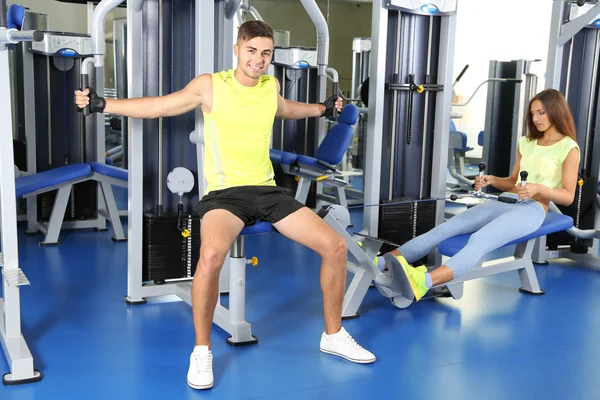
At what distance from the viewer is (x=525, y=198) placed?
347 centimetres

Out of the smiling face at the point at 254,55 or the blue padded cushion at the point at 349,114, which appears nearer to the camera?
the smiling face at the point at 254,55

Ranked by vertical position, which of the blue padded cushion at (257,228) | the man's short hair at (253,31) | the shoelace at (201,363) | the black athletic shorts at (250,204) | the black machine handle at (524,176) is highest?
the man's short hair at (253,31)

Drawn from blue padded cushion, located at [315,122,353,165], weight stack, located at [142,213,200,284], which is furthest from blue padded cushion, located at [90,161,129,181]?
blue padded cushion, located at [315,122,353,165]

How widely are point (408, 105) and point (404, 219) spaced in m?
0.63

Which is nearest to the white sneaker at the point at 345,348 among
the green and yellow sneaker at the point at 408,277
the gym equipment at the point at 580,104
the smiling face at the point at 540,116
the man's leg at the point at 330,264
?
the man's leg at the point at 330,264

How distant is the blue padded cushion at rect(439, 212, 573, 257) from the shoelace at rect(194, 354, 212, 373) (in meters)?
1.38

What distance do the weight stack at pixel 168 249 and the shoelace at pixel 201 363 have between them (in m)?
1.03

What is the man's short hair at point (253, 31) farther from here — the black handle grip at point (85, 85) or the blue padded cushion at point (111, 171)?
the blue padded cushion at point (111, 171)

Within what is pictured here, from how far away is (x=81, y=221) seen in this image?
5.17 m

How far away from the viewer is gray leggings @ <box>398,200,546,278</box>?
321cm

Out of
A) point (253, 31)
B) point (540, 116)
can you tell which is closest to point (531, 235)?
point (540, 116)

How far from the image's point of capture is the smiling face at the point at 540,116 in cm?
355

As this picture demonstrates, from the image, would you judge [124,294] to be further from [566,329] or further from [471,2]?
[471,2]

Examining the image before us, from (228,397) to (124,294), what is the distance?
1.36 metres
